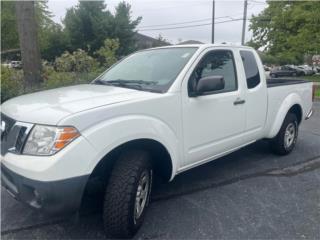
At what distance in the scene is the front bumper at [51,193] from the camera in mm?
2326

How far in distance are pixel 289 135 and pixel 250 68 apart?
1527 millimetres

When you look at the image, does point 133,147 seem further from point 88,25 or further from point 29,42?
point 88,25

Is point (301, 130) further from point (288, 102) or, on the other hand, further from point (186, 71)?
point (186, 71)

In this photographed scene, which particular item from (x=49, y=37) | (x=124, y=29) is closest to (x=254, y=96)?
(x=124, y=29)

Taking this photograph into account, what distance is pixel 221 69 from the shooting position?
12.8ft

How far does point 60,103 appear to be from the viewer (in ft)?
8.94

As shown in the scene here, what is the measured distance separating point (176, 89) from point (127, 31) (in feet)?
93.1

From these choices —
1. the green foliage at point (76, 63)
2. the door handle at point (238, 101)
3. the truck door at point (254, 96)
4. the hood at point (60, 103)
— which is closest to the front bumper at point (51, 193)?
the hood at point (60, 103)

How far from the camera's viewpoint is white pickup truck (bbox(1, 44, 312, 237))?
2.39 meters

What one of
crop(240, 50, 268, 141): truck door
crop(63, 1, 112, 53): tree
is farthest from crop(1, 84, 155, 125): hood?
crop(63, 1, 112, 53): tree

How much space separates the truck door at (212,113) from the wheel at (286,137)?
123 cm

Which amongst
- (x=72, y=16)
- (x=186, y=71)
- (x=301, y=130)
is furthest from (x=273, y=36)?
(x=186, y=71)

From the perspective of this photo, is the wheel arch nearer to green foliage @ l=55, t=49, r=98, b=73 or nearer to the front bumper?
the front bumper

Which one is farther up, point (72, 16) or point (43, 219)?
point (72, 16)
